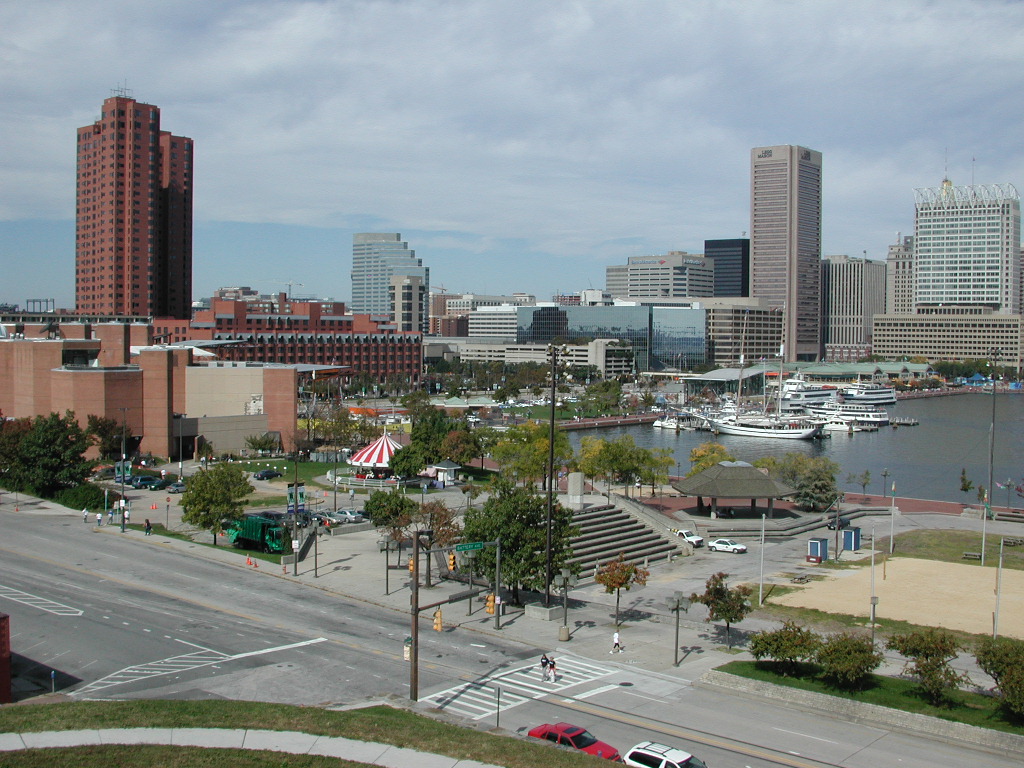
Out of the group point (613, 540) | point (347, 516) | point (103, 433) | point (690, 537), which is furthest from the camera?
point (103, 433)

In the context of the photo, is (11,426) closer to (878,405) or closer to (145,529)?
(145,529)

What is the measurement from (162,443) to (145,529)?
32.4 metres

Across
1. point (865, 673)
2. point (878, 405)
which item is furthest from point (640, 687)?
point (878, 405)

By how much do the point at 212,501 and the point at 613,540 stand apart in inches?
800

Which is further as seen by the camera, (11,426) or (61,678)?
(11,426)

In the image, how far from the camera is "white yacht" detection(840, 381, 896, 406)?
18388 cm

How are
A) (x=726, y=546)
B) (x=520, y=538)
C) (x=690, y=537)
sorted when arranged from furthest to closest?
(x=726, y=546) → (x=690, y=537) → (x=520, y=538)

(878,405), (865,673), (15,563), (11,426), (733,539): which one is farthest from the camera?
(878,405)

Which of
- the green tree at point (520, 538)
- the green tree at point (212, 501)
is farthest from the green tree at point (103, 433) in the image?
the green tree at point (520, 538)

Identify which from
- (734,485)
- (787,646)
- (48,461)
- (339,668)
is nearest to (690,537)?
(734,485)

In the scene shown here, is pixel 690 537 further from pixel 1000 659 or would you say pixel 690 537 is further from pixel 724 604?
pixel 1000 659

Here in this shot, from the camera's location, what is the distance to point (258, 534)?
47.4 m

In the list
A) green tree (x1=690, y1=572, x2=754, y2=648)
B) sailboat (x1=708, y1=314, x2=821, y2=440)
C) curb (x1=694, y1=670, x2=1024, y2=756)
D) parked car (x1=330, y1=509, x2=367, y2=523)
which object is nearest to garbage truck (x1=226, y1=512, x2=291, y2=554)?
parked car (x1=330, y1=509, x2=367, y2=523)

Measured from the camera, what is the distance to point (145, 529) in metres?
49.7
